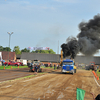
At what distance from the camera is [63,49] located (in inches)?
1719

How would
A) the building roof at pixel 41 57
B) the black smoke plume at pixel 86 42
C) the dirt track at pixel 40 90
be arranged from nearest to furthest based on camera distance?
the dirt track at pixel 40 90, the black smoke plume at pixel 86 42, the building roof at pixel 41 57

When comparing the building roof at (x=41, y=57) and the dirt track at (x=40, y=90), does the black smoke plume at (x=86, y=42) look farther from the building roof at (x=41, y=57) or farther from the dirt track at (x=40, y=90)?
the building roof at (x=41, y=57)

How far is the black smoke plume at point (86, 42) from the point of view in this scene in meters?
42.5

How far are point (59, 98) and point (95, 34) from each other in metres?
41.1

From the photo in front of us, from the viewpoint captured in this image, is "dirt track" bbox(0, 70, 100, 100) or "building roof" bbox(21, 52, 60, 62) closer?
"dirt track" bbox(0, 70, 100, 100)

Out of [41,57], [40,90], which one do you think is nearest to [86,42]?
[40,90]

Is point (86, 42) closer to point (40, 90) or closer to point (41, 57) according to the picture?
point (40, 90)

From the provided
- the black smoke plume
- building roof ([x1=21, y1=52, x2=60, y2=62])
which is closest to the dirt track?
the black smoke plume

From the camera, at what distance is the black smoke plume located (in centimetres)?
4250

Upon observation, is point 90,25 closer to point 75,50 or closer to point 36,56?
point 75,50

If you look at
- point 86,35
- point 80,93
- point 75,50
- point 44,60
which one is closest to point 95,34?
point 86,35

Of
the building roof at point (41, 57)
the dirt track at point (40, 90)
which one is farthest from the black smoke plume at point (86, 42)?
the building roof at point (41, 57)

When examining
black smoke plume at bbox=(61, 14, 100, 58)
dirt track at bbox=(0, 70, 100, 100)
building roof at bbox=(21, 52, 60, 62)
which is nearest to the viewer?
dirt track at bbox=(0, 70, 100, 100)

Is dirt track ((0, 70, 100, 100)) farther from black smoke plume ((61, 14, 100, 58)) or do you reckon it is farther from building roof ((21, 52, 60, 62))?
building roof ((21, 52, 60, 62))
